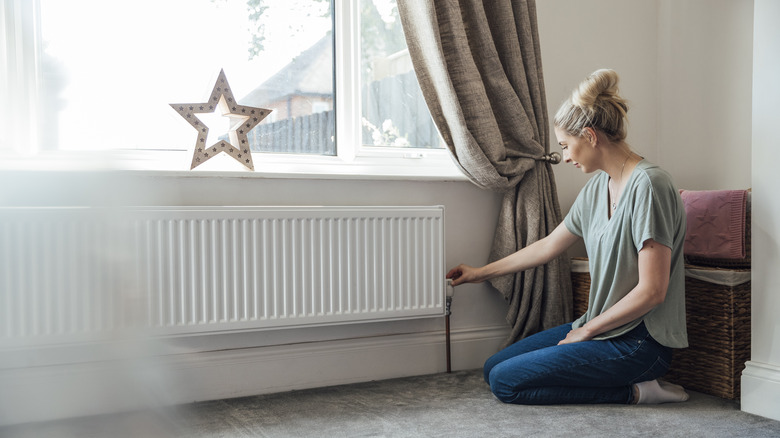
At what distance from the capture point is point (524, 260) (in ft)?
6.98

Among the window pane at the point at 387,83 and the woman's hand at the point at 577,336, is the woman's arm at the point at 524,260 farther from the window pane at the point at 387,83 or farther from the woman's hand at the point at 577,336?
the window pane at the point at 387,83

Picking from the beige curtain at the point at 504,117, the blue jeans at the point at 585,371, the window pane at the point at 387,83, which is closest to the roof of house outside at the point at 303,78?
the window pane at the point at 387,83

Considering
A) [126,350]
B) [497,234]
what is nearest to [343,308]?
[497,234]

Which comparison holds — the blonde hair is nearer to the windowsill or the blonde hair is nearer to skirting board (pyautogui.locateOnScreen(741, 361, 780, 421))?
the windowsill

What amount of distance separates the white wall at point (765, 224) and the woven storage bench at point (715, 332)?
0.12m

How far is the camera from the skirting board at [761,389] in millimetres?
1661

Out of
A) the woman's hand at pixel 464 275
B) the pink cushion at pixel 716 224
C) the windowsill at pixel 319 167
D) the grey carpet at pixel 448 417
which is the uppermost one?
the windowsill at pixel 319 167

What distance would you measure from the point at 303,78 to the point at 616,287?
3.96ft

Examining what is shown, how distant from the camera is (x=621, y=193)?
1816 mm

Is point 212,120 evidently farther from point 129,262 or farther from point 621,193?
point 129,262

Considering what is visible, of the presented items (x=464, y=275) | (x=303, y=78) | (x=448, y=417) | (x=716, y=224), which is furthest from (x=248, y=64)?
(x=716, y=224)

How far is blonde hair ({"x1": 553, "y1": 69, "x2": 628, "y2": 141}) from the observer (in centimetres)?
182

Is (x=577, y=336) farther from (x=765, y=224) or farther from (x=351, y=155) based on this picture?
(x=351, y=155)

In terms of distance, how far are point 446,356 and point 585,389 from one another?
56cm
